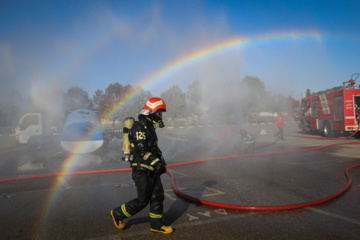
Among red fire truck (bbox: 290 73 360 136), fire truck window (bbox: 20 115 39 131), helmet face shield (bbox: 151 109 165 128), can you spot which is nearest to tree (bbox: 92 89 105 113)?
fire truck window (bbox: 20 115 39 131)

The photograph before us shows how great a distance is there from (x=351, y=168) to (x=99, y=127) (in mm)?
10210

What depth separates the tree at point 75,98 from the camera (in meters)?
18.3

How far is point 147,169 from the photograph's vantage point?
328 cm

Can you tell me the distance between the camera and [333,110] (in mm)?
15922

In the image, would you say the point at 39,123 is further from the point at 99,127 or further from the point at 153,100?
the point at 153,100

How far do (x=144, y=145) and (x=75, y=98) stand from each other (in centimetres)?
1813

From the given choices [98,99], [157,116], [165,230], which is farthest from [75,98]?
[98,99]

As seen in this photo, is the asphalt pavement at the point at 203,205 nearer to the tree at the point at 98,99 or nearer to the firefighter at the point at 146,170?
the firefighter at the point at 146,170

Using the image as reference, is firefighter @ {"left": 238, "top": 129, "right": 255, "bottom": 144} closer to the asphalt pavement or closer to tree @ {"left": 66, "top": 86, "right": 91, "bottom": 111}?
the asphalt pavement

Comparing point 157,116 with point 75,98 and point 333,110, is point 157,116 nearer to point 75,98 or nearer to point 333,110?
point 333,110

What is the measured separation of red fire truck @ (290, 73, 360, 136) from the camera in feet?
48.4

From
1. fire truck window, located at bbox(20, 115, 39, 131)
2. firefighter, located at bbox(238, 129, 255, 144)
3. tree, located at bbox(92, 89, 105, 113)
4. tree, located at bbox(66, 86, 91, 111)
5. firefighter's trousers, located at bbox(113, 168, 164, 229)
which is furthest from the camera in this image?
tree, located at bbox(92, 89, 105, 113)

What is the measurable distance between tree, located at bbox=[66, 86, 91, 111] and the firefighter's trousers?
51.0 feet

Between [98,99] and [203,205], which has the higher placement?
[98,99]
